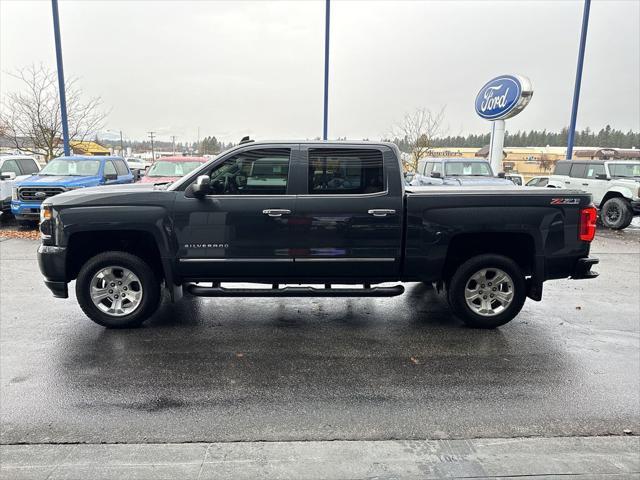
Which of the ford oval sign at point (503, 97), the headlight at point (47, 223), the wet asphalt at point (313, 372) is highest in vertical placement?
the ford oval sign at point (503, 97)

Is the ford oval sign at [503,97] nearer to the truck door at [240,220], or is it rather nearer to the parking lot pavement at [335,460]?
the truck door at [240,220]

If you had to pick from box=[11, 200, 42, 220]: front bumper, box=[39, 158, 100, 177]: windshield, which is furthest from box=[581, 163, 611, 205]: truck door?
box=[11, 200, 42, 220]: front bumper

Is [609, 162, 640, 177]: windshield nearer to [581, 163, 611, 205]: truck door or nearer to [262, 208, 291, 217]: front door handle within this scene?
[581, 163, 611, 205]: truck door

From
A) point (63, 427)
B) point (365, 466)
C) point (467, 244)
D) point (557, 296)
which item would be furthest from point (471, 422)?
point (557, 296)

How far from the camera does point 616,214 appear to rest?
13.7m

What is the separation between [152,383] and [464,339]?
3.03 meters

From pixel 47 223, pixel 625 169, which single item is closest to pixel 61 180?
pixel 47 223

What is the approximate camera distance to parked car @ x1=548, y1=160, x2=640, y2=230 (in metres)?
13.3

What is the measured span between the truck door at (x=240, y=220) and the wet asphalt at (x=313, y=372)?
71cm

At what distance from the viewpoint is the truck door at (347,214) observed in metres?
4.91

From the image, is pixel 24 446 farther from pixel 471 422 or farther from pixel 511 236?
pixel 511 236

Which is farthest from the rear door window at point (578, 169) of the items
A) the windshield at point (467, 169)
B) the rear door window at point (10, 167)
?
the rear door window at point (10, 167)

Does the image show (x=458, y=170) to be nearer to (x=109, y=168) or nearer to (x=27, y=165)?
(x=109, y=168)

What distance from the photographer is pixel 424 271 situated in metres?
5.05
